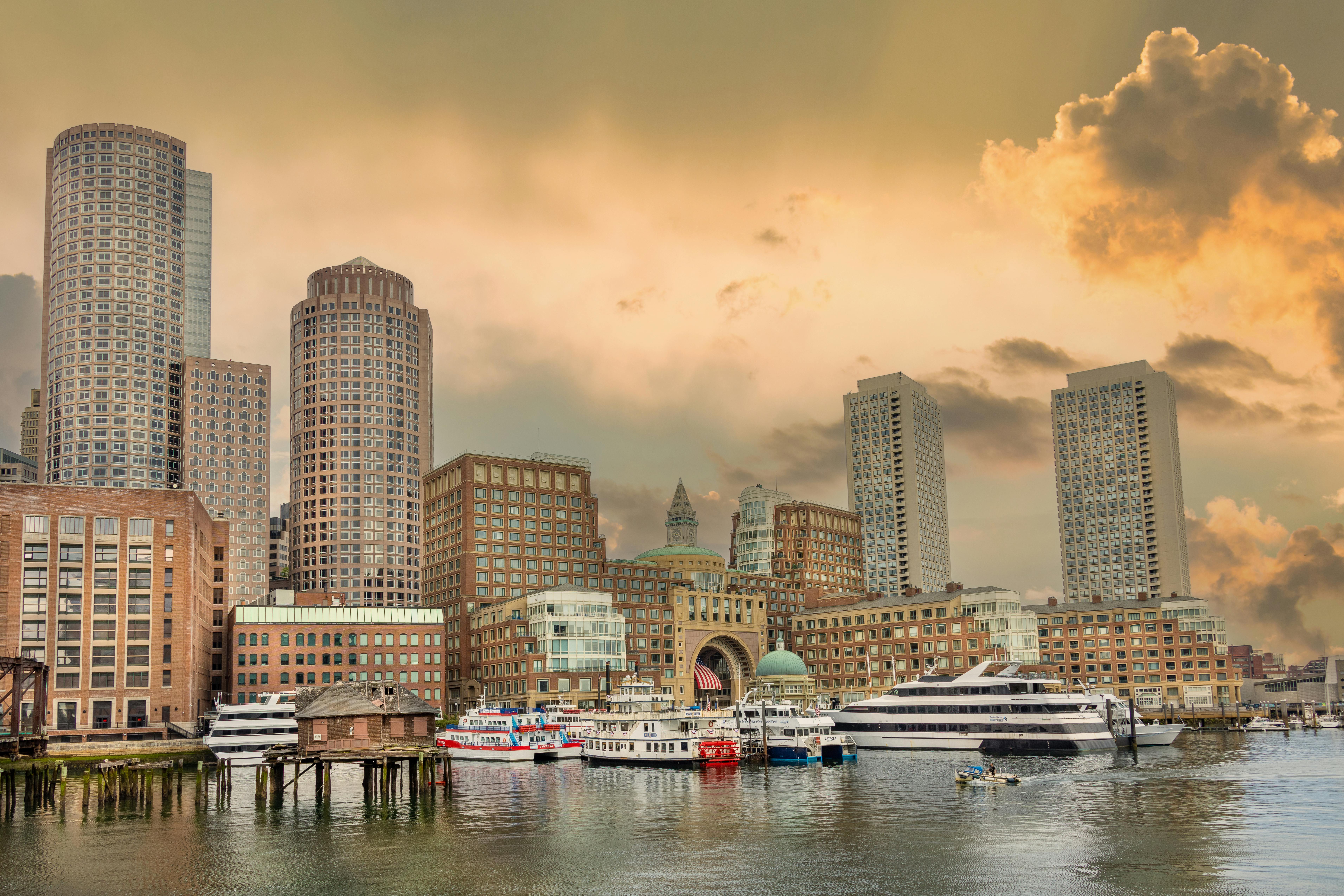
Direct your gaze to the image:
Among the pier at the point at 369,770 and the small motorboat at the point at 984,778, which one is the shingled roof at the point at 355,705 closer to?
the pier at the point at 369,770

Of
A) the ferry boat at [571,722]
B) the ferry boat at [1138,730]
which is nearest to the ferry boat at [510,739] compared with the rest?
the ferry boat at [571,722]

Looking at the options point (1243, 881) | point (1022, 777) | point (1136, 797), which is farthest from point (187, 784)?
point (1243, 881)

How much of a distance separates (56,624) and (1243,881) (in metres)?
139

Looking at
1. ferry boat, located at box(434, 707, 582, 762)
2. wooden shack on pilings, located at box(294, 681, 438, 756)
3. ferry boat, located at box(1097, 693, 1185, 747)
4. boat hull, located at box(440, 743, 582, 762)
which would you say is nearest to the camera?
wooden shack on pilings, located at box(294, 681, 438, 756)

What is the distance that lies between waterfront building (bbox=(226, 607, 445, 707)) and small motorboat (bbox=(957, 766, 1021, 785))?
107688mm

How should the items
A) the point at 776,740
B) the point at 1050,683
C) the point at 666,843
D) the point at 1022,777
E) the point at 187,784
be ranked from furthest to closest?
the point at 1050,683 < the point at 776,740 < the point at 187,784 < the point at 1022,777 < the point at 666,843

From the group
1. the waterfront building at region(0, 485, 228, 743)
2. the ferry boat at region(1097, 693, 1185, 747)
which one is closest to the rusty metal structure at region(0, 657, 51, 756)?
the waterfront building at region(0, 485, 228, 743)

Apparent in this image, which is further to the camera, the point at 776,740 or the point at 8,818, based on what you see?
the point at 776,740

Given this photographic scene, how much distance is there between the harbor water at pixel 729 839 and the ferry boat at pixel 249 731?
110 feet

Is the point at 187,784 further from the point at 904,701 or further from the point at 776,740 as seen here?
the point at 904,701

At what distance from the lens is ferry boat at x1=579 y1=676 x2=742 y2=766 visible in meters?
124

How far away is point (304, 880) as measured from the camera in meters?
57.9

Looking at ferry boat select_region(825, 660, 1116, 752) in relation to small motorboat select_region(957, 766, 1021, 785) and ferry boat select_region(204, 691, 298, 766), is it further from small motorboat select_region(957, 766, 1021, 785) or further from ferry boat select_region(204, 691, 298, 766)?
ferry boat select_region(204, 691, 298, 766)

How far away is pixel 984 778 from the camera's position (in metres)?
99.1
